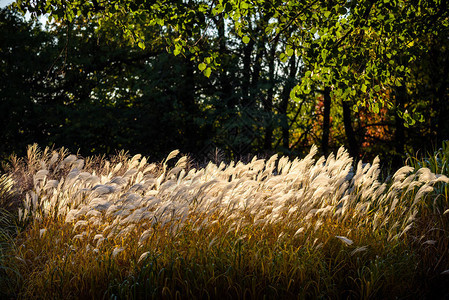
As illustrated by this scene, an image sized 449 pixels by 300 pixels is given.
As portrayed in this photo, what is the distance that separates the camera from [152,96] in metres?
13.1

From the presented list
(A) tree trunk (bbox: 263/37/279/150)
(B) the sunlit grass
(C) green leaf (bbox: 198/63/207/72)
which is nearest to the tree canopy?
(C) green leaf (bbox: 198/63/207/72)

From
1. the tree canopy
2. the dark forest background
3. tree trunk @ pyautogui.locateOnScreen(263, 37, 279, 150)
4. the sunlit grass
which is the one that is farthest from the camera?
tree trunk @ pyautogui.locateOnScreen(263, 37, 279, 150)

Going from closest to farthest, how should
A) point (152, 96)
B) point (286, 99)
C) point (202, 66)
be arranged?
point (202, 66) < point (152, 96) < point (286, 99)

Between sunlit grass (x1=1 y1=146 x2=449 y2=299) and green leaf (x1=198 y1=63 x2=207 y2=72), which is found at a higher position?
green leaf (x1=198 y1=63 x2=207 y2=72)

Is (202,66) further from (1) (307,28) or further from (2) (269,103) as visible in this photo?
(2) (269,103)

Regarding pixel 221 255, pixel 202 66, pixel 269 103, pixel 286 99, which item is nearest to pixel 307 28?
pixel 202 66

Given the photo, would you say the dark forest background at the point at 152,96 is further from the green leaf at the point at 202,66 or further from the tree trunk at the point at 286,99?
the green leaf at the point at 202,66

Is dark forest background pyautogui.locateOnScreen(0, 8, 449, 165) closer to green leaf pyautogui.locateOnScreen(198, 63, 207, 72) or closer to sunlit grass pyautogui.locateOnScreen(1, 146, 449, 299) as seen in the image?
green leaf pyautogui.locateOnScreen(198, 63, 207, 72)

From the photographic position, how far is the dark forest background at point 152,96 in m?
12.4

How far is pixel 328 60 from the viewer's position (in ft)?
16.7

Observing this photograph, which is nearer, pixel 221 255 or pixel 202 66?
pixel 221 255

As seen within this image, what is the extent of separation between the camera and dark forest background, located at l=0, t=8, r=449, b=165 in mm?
12352

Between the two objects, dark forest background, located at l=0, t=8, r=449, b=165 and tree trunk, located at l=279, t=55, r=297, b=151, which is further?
tree trunk, located at l=279, t=55, r=297, b=151

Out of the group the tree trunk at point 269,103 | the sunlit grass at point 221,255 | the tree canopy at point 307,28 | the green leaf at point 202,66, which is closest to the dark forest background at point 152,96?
the tree trunk at point 269,103
